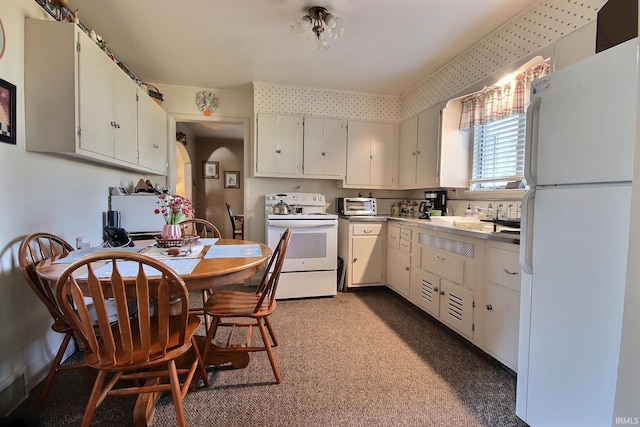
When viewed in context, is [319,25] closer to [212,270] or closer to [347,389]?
[212,270]

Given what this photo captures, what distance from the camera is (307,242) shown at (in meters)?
3.15

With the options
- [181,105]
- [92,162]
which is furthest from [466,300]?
[181,105]

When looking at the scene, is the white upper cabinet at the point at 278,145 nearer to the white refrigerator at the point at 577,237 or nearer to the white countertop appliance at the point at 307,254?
the white countertop appliance at the point at 307,254

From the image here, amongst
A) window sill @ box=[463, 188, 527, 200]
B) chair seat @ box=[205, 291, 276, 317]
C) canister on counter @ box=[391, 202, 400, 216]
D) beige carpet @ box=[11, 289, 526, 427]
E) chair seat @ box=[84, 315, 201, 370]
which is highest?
window sill @ box=[463, 188, 527, 200]

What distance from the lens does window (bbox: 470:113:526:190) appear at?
7.70 feet

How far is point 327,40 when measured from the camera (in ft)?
7.90

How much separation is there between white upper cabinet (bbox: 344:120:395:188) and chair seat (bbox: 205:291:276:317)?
85.9 inches

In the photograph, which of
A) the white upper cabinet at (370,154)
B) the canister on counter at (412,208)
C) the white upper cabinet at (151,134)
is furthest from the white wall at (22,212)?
the canister on counter at (412,208)

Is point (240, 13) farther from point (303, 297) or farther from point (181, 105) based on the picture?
point (303, 297)

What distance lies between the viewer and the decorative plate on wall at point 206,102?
3.54m

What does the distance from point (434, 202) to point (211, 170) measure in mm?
5049

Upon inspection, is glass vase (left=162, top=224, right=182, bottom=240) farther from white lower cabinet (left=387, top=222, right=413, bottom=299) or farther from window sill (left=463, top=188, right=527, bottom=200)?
window sill (left=463, top=188, right=527, bottom=200)

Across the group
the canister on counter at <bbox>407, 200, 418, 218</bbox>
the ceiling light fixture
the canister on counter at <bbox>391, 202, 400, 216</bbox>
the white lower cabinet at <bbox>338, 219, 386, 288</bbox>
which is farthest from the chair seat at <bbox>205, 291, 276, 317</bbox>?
the canister on counter at <bbox>391, 202, 400, 216</bbox>

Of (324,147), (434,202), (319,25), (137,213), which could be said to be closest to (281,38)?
(319,25)
